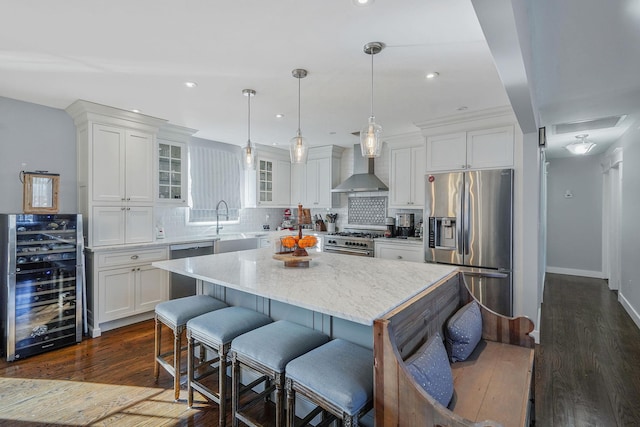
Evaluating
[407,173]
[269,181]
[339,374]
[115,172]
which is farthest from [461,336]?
[269,181]

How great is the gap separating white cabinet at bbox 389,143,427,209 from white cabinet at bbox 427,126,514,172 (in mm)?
473

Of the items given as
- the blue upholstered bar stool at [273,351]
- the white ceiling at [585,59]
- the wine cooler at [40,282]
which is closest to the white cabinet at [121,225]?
the wine cooler at [40,282]

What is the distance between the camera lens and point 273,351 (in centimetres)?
171

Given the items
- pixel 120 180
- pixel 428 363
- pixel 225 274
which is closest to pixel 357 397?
pixel 428 363

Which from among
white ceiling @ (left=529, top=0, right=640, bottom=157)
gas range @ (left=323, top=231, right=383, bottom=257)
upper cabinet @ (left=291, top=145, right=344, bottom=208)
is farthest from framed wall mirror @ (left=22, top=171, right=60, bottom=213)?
white ceiling @ (left=529, top=0, right=640, bottom=157)

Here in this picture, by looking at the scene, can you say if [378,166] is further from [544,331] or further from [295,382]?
[295,382]

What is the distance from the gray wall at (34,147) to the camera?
3301 mm

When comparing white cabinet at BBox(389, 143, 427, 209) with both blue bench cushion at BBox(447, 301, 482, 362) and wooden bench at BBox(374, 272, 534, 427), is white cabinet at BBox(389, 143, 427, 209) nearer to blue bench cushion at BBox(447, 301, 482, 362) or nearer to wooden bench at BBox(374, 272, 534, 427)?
wooden bench at BBox(374, 272, 534, 427)

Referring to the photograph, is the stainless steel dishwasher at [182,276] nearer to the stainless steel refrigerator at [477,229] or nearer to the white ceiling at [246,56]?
the white ceiling at [246,56]

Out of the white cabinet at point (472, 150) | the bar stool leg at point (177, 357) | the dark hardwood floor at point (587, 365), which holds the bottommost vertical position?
the dark hardwood floor at point (587, 365)

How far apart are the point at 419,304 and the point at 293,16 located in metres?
1.76

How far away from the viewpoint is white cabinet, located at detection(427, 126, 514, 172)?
3562 mm

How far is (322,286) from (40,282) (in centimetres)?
300

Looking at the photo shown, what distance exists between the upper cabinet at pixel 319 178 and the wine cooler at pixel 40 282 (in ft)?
11.7
